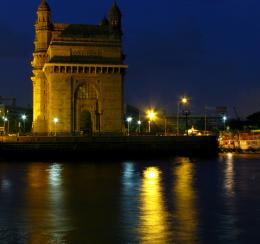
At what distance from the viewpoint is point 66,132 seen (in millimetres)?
83000

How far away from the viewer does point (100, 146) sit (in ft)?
228

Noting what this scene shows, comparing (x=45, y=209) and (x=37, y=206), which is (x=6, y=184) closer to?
(x=37, y=206)

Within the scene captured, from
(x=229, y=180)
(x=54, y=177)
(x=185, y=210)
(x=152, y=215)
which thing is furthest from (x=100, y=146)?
(x=152, y=215)

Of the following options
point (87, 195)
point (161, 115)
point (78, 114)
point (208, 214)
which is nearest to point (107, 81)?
point (78, 114)

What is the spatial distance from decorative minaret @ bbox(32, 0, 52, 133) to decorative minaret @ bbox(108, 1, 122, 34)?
945 cm

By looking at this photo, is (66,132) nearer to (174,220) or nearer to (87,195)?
(87,195)

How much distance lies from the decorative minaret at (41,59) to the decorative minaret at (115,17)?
31.0ft

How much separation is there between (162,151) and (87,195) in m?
39.8

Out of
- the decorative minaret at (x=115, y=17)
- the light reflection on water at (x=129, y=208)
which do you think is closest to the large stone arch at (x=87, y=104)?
the decorative minaret at (x=115, y=17)

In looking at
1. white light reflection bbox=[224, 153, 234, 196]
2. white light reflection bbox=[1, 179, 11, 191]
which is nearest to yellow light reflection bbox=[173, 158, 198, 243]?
white light reflection bbox=[224, 153, 234, 196]

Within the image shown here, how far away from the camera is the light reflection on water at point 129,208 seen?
20.2 m

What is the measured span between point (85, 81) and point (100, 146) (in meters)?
16.5

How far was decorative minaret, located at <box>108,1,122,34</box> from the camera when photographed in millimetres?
91250

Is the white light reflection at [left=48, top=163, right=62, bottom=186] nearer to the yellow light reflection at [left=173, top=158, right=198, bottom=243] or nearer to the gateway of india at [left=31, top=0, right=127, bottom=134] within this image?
the yellow light reflection at [left=173, top=158, right=198, bottom=243]
